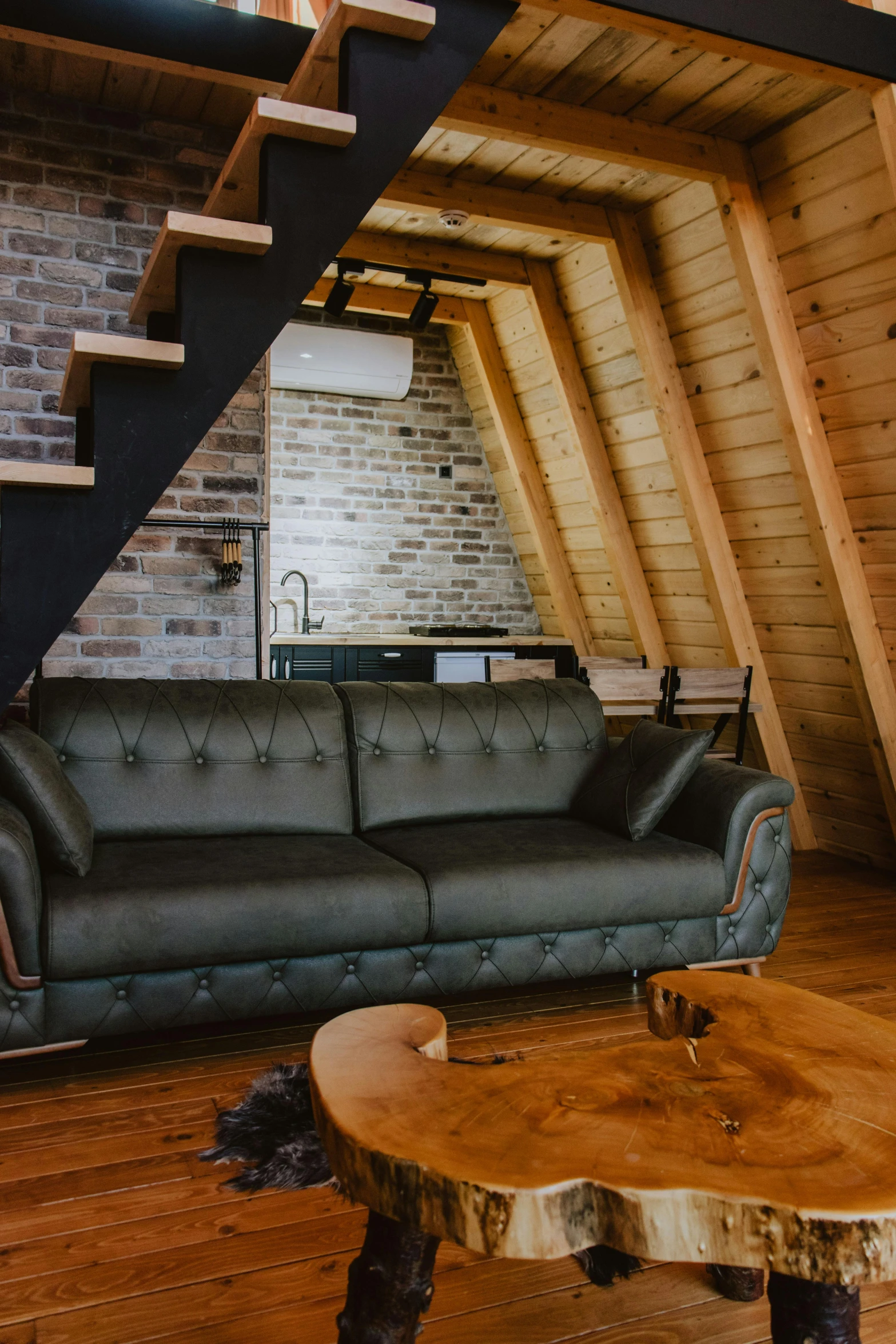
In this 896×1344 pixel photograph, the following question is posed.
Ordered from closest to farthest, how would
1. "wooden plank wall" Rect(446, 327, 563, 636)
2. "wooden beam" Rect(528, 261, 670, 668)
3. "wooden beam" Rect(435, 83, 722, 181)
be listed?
"wooden beam" Rect(435, 83, 722, 181) → "wooden beam" Rect(528, 261, 670, 668) → "wooden plank wall" Rect(446, 327, 563, 636)

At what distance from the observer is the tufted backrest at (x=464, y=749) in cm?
313

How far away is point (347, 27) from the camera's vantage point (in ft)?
7.22

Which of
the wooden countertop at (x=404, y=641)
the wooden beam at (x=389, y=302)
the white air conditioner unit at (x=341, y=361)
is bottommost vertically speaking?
the wooden countertop at (x=404, y=641)

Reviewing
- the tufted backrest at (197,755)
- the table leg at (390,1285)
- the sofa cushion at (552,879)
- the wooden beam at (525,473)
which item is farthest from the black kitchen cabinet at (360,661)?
the table leg at (390,1285)

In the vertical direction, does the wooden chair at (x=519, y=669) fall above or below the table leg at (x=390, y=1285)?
above

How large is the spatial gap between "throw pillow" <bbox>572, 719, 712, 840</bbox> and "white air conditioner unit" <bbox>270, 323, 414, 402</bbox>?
3.20m

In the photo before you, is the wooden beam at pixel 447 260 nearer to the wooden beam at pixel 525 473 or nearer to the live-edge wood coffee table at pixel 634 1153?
the wooden beam at pixel 525 473

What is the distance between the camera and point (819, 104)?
11.1ft

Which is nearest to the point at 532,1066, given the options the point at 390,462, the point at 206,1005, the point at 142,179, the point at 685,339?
the point at 206,1005

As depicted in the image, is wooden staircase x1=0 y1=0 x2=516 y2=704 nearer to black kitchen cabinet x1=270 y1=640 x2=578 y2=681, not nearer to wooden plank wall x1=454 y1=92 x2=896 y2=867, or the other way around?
wooden plank wall x1=454 y1=92 x2=896 y2=867

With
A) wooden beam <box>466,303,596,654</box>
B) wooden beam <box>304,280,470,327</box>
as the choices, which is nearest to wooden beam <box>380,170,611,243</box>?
wooden beam <box>304,280,470,327</box>

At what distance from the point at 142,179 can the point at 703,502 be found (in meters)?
2.58

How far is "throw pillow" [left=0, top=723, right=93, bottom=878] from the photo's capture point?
7.77 feet

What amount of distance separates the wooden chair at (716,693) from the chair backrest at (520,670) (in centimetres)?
54
